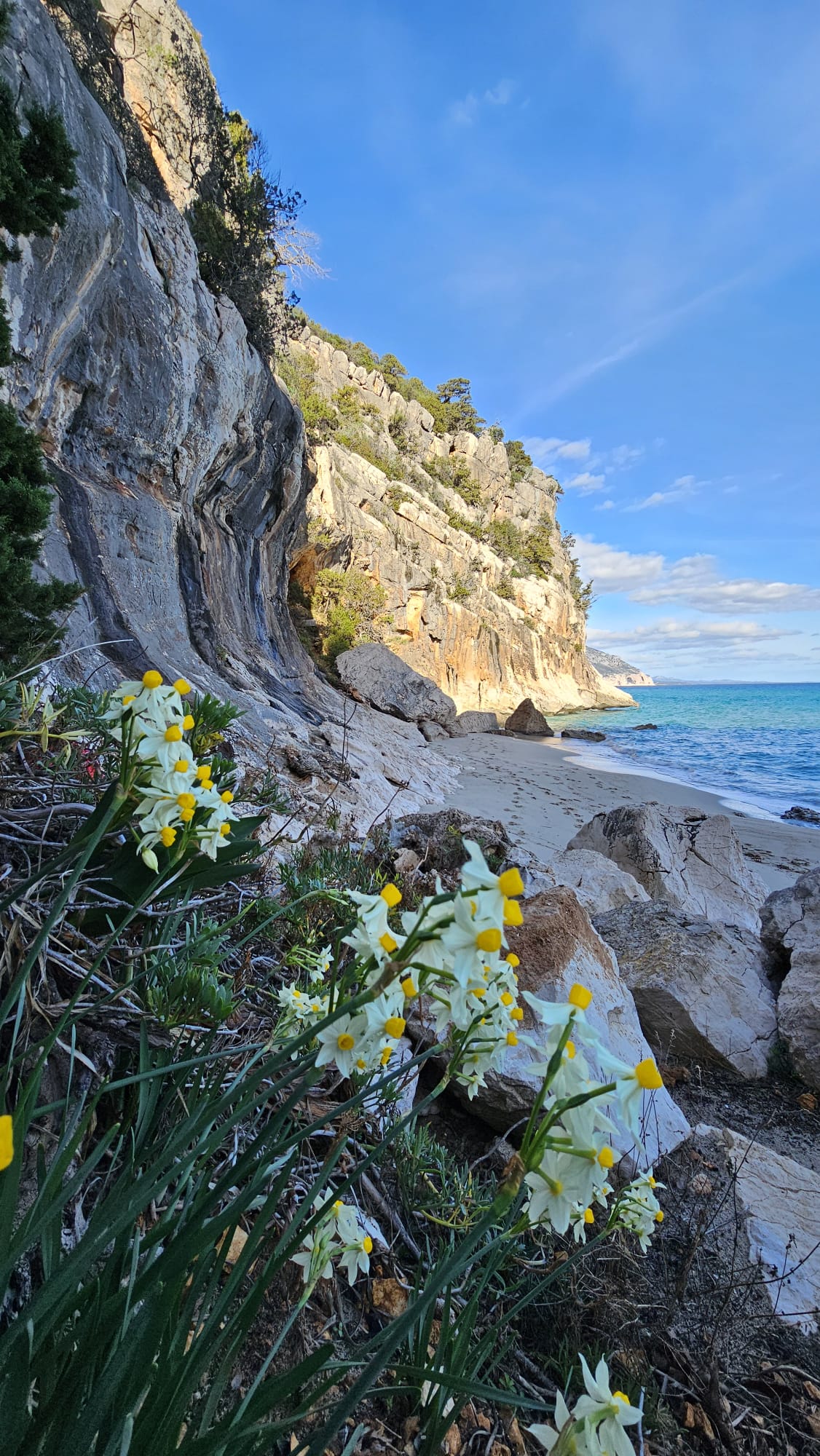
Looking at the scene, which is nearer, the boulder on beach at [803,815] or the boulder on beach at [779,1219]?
the boulder on beach at [779,1219]

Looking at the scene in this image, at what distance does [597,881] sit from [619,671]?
365 ft

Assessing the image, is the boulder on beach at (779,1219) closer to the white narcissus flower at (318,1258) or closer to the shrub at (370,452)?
the white narcissus flower at (318,1258)

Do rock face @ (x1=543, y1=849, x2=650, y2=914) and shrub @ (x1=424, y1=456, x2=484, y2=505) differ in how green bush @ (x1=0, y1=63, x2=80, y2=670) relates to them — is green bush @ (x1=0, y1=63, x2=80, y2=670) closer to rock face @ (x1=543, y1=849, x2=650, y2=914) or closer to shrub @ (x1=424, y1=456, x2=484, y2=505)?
rock face @ (x1=543, y1=849, x2=650, y2=914)

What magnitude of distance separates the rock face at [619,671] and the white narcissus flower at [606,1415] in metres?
102

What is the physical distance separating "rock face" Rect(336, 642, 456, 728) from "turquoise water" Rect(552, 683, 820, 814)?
635 centimetres

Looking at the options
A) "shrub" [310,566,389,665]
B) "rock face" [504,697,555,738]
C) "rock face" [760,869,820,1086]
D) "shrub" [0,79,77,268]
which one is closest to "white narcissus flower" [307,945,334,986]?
"rock face" [760,869,820,1086]

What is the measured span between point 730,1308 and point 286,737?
6.20 m

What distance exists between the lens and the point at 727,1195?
184 centimetres

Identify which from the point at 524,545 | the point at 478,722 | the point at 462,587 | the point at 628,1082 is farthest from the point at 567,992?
the point at 524,545

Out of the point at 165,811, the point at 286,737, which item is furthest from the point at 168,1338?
the point at 286,737

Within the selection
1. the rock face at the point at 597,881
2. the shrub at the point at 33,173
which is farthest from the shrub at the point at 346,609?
the shrub at the point at 33,173

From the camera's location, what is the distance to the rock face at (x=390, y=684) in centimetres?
1628

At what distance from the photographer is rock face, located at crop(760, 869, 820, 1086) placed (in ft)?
9.37

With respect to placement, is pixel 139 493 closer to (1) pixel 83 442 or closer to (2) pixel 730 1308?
(1) pixel 83 442
